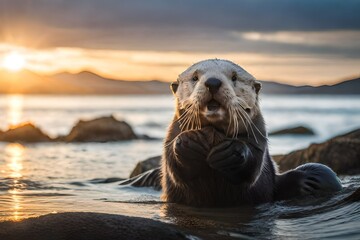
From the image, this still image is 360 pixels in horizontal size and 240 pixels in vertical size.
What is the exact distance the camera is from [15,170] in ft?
34.8

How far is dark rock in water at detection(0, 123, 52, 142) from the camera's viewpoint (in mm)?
18047

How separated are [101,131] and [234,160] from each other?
12492 millimetres

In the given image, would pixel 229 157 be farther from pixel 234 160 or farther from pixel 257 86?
pixel 257 86

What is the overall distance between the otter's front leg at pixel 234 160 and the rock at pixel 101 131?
11702mm

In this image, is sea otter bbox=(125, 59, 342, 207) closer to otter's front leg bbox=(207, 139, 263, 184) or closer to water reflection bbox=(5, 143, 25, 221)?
otter's front leg bbox=(207, 139, 263, 184)

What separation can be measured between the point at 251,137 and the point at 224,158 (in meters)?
0.71

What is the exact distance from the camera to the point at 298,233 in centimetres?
504

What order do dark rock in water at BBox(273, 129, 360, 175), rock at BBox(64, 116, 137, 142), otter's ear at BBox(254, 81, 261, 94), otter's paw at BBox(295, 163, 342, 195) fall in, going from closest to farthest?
otter's ear at BBox(254, 81, 261, 94) < otter's paw at BBox(295, 163, 342, 195) < dark rock in water at BBox(273, 129, 360, 175) < rock at BBox(64, 116, 137, 142)

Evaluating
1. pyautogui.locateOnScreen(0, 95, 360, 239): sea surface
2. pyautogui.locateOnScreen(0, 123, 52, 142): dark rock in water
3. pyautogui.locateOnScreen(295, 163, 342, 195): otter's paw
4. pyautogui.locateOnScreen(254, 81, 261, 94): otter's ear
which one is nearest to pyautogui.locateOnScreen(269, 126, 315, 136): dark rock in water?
pyautogui.locateOnScreen(0, 123, 52, 142): dark rock in water

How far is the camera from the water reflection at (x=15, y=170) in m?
6.27

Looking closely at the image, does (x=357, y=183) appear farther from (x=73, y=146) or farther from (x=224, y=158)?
(x=73, y=146)

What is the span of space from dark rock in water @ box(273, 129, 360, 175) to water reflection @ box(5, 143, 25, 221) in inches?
156

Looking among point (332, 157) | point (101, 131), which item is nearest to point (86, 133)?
point (101, 131)

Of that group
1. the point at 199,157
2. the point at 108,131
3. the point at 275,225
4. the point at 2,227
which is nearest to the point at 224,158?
the point at 199,157
